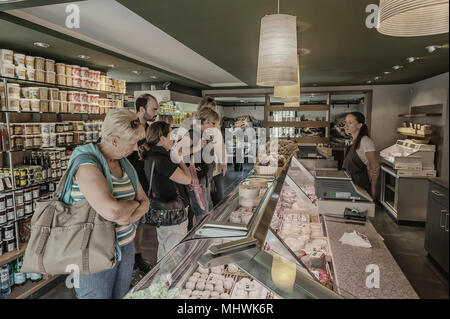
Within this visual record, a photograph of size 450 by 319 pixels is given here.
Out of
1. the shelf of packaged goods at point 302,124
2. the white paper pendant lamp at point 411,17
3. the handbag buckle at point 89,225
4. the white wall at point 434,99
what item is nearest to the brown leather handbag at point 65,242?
the handbag buckle at point 89,225

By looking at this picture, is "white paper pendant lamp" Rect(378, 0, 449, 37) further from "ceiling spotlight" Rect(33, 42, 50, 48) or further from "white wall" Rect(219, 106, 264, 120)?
"white wall" Rect(219, 106, 264, 120)

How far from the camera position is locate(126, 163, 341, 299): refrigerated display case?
1120 millimetres

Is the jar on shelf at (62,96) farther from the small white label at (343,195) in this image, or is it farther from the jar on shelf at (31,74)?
the small white label at (343,195)

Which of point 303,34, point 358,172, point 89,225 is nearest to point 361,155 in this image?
point 358,172

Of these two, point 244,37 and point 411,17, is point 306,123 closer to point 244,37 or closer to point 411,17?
point 244,37

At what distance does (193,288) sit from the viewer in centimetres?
166

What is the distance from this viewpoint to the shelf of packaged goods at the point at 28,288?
351 centimetres

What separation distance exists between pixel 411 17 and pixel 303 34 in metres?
2.61

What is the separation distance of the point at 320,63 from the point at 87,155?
4.95 meters

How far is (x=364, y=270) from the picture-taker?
1.92m

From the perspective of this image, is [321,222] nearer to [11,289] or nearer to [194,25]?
[194,25]

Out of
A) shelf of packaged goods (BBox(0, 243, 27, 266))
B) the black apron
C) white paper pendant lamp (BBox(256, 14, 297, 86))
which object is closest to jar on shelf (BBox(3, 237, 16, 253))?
shelf of packaged goods (BBox(0, 243, 27, 266))

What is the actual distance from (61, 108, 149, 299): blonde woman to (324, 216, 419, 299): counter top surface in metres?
1.35

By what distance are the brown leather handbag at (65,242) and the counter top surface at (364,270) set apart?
1381mm
